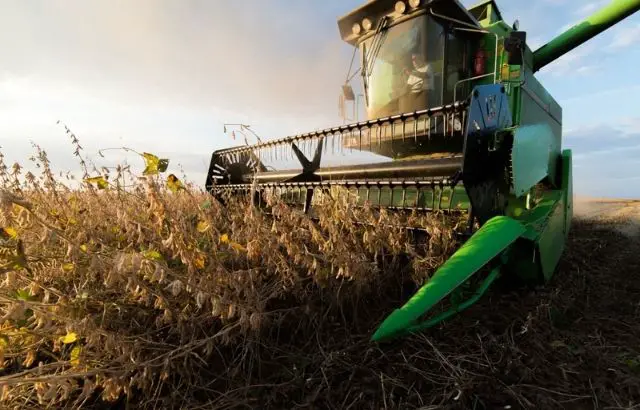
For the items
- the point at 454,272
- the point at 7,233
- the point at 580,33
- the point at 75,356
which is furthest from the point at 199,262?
the point at 580,33

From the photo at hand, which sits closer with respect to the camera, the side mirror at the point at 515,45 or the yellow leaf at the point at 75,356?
the yellow leaf at the point at 75,356

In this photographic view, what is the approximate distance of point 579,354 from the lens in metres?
1.68

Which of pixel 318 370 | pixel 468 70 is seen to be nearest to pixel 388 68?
pixel 468 70

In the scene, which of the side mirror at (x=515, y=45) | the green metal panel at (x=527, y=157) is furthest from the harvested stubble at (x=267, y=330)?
the side mirror at (x=515, y=45)

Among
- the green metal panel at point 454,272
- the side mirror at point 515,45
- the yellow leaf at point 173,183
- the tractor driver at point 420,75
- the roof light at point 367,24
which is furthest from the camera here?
the roof light at point 367,24

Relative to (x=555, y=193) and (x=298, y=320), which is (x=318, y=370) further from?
(x=555, y=193)

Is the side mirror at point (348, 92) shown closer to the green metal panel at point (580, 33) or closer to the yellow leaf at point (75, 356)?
the green metal panel at point (580, 33)

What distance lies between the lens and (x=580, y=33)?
16.4ft

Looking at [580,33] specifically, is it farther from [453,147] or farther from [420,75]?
[453,147]

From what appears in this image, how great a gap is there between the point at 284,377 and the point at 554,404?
101 cm

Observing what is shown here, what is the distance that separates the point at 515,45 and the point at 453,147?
91 centimetres

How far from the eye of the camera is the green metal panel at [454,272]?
149 cm

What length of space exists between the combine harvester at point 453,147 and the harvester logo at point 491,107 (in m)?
0.01

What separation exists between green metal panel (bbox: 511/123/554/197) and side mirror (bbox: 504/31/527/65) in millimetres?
518
